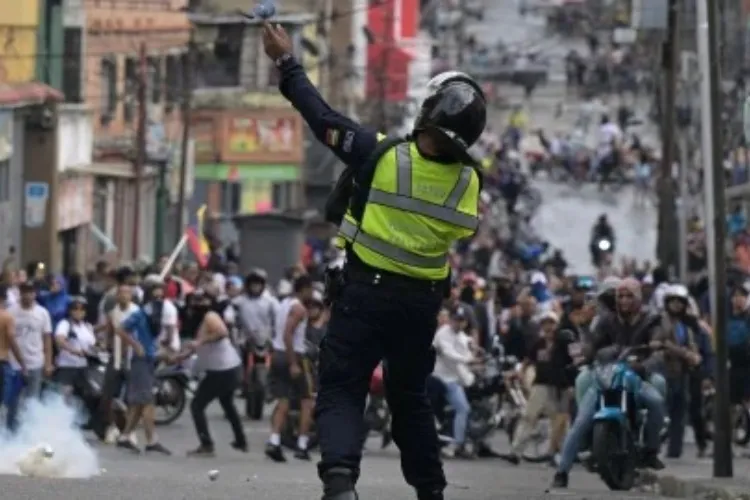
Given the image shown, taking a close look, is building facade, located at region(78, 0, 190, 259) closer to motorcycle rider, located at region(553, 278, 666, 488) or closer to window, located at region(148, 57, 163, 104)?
window, located at region(148, 57, 163, 104)

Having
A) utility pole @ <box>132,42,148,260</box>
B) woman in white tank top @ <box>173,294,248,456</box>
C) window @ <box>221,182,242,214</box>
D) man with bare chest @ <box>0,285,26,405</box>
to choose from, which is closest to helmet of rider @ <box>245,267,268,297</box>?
man with bare chest @ <box>0,285,26,405</box>

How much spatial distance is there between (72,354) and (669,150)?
1657 cm

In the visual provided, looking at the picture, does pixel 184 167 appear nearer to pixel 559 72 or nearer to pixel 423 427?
pixel 423 427

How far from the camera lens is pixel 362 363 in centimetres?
1176

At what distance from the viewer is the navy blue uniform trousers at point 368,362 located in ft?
38.3

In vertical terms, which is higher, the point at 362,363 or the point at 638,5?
the point at 638,5

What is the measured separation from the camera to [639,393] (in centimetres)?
2105

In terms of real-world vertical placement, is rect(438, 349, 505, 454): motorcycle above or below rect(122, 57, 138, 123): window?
below

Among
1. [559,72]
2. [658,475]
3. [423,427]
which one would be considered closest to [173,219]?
[658,475]

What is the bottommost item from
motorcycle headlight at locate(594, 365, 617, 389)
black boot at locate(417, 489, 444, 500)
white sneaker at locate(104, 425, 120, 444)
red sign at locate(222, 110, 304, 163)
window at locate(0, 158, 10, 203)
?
white sneaker at locate(104, 425, 120, 444)

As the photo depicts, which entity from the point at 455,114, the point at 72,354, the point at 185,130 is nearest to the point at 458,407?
the point at 72,354

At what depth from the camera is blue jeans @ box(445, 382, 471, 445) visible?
87.5ft

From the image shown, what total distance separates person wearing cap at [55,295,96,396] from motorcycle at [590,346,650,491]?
786 centimetres

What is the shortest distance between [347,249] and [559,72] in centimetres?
11531
